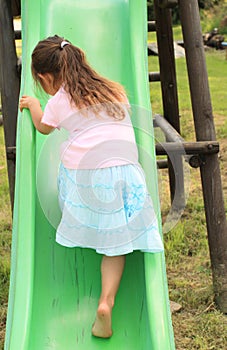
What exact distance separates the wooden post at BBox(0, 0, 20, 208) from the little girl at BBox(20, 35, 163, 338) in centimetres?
86

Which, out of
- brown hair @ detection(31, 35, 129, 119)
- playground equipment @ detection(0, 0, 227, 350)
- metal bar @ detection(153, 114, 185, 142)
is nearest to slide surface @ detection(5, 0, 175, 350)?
playground equipment @ detection(0, 0, 227, 350)

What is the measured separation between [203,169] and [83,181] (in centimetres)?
101

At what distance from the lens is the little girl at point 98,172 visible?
106 inches

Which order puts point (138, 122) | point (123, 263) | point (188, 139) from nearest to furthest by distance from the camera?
point (123, 263) → point (138, 122) → point (188, 139)

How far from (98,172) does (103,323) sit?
0.61 meters

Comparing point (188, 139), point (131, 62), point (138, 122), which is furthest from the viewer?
point (188, 139)

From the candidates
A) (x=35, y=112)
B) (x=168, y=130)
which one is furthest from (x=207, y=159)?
(x=35, y=112)

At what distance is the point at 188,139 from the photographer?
272 inches

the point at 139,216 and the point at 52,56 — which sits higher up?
the point at 52,56

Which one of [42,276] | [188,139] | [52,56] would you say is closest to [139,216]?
[42,276]

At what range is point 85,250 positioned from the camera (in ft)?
9.70

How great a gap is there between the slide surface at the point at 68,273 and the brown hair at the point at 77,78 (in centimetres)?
24

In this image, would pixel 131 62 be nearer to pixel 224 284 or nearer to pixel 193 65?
pixel 193 65

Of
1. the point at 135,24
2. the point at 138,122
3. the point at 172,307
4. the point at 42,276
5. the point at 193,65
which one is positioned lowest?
the point at 172,307
